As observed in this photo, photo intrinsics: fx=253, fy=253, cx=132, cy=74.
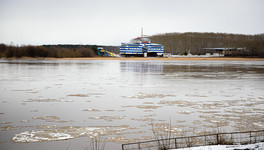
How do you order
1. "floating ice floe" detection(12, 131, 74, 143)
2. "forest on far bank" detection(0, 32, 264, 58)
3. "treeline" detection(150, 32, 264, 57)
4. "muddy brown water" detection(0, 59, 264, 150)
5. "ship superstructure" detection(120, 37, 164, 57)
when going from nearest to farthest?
1. "floating ice floe" detection(12, 131, 74, 143)
2. "muddy brown water" detection(0, 59, 264, 150)
3. "forest on far bank" detection(0, 32, 264, 58)
4. "ship superstructure" detection(120, 37, 164, 57)
5. "treeline" detection(150, 32, 264, 57)

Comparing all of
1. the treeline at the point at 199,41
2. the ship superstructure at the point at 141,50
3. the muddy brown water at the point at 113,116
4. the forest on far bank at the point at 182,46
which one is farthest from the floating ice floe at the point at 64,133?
the treeline at the point at 199,41

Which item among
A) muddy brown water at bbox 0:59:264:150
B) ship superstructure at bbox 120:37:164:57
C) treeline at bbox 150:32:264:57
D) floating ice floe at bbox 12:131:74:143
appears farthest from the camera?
treeline at bbox 150:32:264:57

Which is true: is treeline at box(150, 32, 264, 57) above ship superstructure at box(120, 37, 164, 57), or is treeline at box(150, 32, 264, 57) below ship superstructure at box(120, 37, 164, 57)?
above

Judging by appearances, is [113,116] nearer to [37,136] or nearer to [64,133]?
[64,133]

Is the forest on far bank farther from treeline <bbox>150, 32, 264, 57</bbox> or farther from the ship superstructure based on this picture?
the ship superstructure

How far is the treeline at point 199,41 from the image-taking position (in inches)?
5504

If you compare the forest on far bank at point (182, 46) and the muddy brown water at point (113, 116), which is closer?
the muddy brown water at point (113, 116)

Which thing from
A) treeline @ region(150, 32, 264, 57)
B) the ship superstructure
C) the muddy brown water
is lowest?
the muddy brown water

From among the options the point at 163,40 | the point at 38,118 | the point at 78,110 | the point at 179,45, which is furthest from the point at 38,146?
the point at 163,40

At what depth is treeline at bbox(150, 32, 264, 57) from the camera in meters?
140

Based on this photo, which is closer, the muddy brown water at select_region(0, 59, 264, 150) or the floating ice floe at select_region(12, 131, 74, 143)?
the floating ice floe at select_region(12, 131, 74, 143)

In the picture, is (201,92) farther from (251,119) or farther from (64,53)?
(64,53)

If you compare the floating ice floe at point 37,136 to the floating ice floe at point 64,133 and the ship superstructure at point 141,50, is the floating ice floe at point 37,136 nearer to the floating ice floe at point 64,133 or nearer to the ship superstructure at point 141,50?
the floating ice floe at point 64,133

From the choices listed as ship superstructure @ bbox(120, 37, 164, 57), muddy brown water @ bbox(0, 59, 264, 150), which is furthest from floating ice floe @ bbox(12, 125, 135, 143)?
ship superstructure @ bbox(120, 37, 164, 57)
